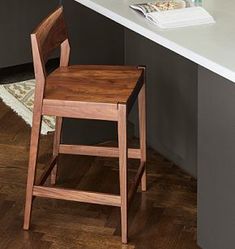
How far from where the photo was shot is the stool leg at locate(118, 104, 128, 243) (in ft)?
8.48

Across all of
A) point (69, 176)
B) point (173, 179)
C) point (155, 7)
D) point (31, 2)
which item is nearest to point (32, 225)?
point (69, 176)

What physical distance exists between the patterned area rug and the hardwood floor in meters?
0.34

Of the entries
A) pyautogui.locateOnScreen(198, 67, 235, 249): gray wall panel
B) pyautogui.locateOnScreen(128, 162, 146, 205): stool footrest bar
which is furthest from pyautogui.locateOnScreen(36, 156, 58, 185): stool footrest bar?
pyautogui.locateOnScreen(198, 67, 235, 249): gray wall panel

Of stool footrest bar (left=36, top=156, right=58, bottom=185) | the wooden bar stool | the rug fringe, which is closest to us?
the wooden bar stool

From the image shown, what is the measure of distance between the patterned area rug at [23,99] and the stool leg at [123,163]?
113 cm

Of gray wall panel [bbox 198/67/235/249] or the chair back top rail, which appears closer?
gray wall panel [bbox 198/67/235/249]

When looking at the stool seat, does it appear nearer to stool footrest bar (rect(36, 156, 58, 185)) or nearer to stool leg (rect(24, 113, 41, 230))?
stool leg (rect(24, 113, 41, 230))

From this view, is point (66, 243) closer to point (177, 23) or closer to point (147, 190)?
point (147, 190)

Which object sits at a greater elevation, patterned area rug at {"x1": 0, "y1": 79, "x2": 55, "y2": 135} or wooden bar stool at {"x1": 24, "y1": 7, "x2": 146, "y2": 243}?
wooden bar stool at {"x1": 24, "y1": 7, "x2": 146, "y2": 243}

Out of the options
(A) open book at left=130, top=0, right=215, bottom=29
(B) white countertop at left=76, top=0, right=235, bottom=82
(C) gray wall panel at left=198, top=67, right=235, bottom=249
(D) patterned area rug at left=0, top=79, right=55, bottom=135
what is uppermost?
(A) open book at left=130, top=0, right=215, bottom=29

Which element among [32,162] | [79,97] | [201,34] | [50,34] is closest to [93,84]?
[79,97]

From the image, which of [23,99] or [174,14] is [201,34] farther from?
[23,99]

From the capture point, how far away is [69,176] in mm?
3291

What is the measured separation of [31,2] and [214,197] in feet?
7.65
